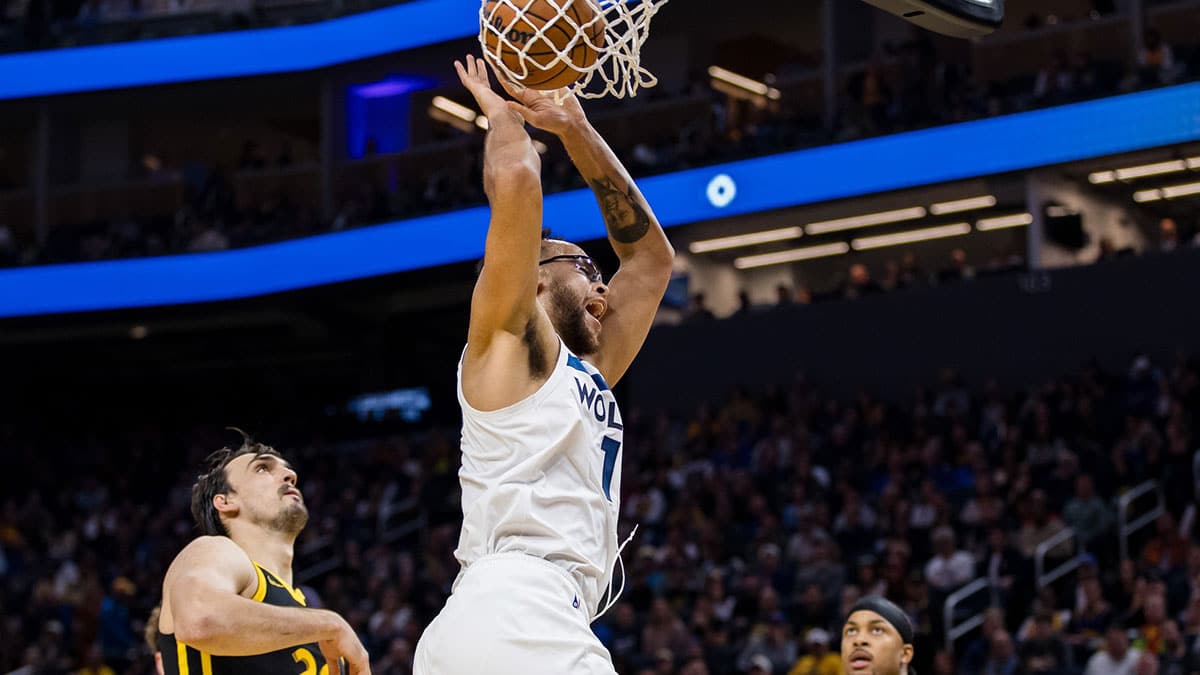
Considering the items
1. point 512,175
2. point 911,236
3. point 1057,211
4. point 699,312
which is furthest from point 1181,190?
point 512,175

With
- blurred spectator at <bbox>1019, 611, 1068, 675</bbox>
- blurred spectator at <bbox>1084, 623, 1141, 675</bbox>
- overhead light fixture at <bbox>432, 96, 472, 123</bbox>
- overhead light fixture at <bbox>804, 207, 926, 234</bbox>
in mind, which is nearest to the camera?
blurred spectator at <bbox>1084, 623, 1141, 675</bbox>

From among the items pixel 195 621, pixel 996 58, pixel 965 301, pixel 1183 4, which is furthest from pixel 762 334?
pixel 195 621

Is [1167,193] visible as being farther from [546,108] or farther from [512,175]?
[512,175]

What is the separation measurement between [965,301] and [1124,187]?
238 centimetres

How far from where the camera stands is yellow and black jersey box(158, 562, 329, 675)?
4055 mm

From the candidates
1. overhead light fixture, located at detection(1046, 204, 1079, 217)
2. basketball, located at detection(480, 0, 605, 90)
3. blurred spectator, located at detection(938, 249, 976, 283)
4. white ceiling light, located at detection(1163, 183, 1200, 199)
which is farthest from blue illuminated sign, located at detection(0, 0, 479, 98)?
basketball, located at detection(480, 0, 605, 90)

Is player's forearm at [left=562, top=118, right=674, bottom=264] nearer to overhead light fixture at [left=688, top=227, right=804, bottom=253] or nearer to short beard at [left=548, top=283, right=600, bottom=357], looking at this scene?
short beard at [left=548, top=283, right=600, bottom=357]

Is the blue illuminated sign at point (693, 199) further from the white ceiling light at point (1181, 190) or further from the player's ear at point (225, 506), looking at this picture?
the player's ear at point (225, 506)

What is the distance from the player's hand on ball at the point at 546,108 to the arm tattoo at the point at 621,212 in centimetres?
19

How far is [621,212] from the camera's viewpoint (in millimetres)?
3932

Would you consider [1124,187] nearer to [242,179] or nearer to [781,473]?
[781,473]

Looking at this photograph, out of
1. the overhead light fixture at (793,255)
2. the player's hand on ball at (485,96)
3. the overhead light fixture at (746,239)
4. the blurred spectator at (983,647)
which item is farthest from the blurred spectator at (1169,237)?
the player's hand on ball at (485,96)

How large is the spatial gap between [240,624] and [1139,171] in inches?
589

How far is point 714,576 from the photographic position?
11891mm
